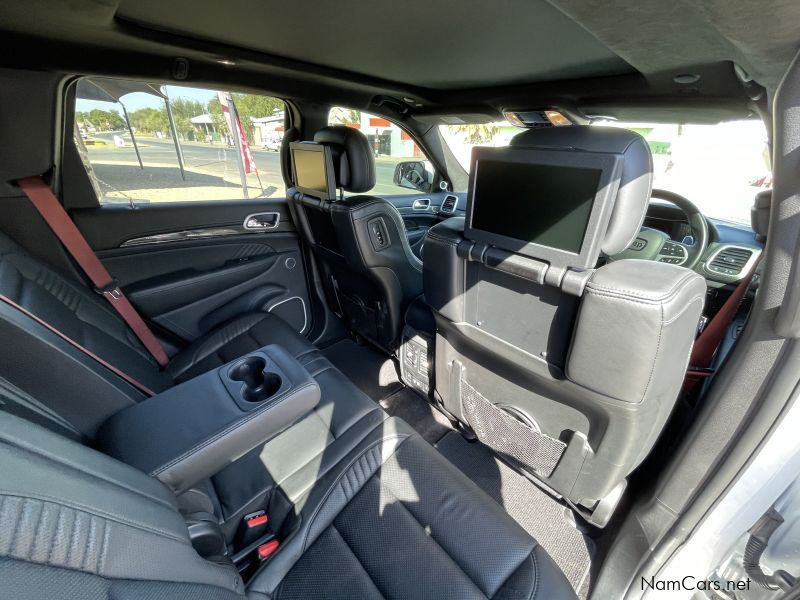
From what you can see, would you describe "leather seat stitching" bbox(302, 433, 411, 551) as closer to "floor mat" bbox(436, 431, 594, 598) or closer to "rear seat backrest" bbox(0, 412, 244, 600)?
"rear seat backrest" bbox(0, 412, 244, 600)

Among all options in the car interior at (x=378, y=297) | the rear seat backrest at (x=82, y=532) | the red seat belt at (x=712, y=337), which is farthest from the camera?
the red seat belt at (x=712, y=337)

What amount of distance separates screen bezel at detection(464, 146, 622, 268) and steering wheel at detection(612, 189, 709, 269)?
893mm

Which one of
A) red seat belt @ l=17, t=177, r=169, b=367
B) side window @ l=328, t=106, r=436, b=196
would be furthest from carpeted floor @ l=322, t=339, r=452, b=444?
side window @ l=328, t=106, r=436, b=196

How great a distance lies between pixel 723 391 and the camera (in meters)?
0.88

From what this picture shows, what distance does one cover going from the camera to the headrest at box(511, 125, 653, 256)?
2.71 feet

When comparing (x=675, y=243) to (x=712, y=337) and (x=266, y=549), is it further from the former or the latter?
(x=266, y=549)

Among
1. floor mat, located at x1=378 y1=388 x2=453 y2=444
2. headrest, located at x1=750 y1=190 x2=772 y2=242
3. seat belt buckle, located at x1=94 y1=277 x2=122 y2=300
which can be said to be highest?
headrest, located at x1=750 y1=190 x2=772 y2=242

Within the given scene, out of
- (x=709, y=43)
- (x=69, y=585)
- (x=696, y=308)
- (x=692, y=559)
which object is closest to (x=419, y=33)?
(x=709, y=43)

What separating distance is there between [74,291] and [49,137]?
30.4 inches

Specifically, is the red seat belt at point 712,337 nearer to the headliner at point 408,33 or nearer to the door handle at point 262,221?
the headliner at point 408,33

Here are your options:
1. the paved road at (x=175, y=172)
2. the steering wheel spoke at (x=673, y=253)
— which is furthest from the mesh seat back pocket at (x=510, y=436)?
the paved road at (x=175, y=172)

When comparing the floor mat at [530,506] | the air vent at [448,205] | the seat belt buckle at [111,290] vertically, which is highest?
the air vent at [448,205]

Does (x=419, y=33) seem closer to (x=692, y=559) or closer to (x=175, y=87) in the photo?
(x=175, y=87)

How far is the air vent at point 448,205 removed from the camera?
10.5ft
